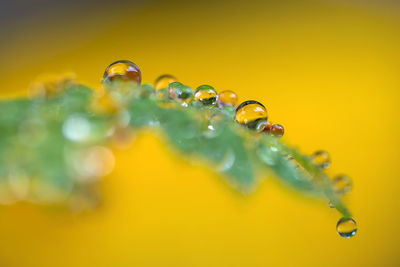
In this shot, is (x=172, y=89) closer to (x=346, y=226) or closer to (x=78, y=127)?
(x=78, y=127)

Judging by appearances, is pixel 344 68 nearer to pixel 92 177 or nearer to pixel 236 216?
pixel 236 216

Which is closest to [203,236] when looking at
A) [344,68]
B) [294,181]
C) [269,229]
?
[269,229]

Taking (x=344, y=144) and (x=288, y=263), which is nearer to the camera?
(x=288, y=263)


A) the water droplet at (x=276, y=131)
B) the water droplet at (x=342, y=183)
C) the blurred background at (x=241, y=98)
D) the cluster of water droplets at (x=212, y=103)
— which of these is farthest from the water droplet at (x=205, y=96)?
the blurred background at (x=241, y=98)

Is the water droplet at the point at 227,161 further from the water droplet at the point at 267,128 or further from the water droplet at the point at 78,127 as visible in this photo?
the water droplet at the point at 78,127

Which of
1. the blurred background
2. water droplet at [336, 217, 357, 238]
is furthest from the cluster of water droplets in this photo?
the blurred background

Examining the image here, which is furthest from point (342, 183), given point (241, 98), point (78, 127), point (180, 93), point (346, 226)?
point (241, 98)
